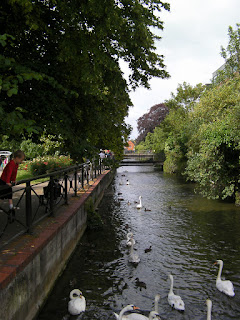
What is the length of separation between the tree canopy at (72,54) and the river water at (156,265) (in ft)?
10.7

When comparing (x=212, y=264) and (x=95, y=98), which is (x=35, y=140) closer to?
(x=95, y=98)

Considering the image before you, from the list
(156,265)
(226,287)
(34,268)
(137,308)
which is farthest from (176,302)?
(34,268)

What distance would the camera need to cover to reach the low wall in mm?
3947

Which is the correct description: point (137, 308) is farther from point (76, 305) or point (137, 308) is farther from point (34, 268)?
point (34, 268)

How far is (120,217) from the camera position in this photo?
13.5 metres

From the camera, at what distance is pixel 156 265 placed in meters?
7.93

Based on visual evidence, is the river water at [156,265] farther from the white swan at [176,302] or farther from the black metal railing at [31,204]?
the black metal railing at [31,204]

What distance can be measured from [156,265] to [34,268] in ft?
13.0

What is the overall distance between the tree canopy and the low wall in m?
2.06

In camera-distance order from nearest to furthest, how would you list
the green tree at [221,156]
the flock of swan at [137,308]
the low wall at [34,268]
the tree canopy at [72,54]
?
the low wall at [34,268] < the flock of swan at [137,308] < the tree canopy at [72,54] < the green tree at [221,156]

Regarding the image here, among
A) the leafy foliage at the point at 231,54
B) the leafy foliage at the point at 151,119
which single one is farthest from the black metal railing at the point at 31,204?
the leafy foliage at the point at 151,119

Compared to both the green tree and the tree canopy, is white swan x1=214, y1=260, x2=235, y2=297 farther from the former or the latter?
the green tree

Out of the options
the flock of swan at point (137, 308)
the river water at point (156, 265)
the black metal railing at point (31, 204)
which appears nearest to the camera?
the flock of swan at point (137, 308)

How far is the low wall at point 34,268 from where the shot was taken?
155 inches
